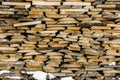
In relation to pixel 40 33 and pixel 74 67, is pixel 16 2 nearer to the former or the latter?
pixel 40 33

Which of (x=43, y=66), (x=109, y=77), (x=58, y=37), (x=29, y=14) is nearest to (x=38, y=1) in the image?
(x=29, y=14)

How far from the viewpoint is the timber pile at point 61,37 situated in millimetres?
6088

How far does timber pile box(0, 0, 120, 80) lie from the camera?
6088 mm

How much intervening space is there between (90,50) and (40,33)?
84 cm

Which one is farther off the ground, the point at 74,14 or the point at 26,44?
the point at 74,14

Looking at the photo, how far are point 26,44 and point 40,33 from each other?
0.28 m

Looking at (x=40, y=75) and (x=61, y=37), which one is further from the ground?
(x=61, y=37)

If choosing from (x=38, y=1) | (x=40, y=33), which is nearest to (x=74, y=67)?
(x=40, y=33)

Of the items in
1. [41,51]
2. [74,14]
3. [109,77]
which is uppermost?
[74,14]

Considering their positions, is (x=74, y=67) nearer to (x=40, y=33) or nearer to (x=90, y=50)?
(x=90, y=50)

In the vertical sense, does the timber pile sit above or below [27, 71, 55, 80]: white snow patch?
above

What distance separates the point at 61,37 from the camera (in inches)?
242

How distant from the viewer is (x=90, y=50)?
6.18 meters

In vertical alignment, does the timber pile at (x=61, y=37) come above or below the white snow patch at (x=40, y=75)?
above
